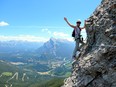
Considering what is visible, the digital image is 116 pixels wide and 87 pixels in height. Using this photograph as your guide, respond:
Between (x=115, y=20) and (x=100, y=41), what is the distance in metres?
2.36

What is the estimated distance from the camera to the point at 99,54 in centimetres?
2028

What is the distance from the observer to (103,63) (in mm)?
19719

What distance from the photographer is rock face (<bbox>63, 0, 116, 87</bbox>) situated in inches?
763

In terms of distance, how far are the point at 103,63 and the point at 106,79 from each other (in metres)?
1.41

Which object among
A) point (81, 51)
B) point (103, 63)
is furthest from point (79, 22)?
point (103, 63)

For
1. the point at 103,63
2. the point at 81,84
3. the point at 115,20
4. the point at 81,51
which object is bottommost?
the point at 81,84

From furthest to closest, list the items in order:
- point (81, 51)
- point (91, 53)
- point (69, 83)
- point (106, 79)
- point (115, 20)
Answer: point (81, 51) → point (69, 83) → point (91, 53) → point (115, 20) → point (106, 79)

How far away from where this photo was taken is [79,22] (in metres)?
25.1

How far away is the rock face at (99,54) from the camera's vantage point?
763 inches

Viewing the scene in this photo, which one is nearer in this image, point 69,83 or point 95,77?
point 95,77

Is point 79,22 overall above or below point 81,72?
above

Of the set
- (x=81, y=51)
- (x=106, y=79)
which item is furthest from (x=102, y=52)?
(x=81, y=51)

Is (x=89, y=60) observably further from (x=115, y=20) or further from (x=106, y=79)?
(x=115, y=20)

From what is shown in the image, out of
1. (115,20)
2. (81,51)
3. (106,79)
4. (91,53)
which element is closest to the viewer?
(106,79)
